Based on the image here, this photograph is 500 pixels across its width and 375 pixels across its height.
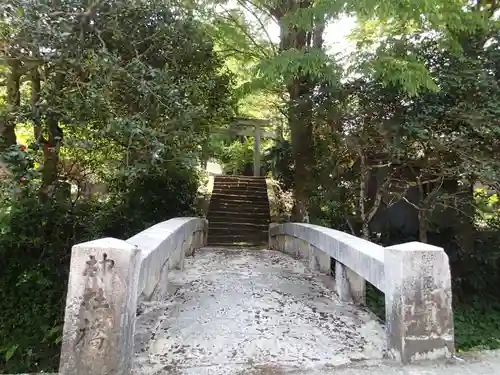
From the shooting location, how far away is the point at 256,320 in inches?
129

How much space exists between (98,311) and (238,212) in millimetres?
11515

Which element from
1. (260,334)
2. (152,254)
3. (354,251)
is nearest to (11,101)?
(152,254)

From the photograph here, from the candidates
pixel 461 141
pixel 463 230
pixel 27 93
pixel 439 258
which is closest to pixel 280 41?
pixel 461 141

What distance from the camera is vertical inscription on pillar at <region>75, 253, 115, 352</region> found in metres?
2.12

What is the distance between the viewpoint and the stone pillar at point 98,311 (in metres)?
2.10

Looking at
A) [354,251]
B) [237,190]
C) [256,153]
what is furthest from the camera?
[256,153]

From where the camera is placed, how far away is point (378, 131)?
673 cm

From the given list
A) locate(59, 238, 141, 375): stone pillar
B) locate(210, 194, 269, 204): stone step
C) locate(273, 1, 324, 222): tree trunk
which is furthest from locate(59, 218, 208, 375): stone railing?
locate(210, 194, 269, 204): stone step

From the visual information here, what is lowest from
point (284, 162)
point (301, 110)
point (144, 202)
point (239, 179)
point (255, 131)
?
point (144, 202)

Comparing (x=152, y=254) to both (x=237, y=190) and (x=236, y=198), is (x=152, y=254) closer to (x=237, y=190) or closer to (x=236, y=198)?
(x=236, y=198)

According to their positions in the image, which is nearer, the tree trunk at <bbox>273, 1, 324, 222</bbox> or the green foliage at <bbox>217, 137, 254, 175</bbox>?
the tree trunk at <bbox>273, 1, 324, 222</bbox>

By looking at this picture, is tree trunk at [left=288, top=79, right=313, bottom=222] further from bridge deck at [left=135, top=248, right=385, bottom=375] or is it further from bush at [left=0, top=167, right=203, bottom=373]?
bridge deck at [left=135, top=248, right=385, bottom=375]

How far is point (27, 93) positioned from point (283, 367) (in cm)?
700

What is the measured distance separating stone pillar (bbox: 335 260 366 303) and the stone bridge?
0.01 meters
